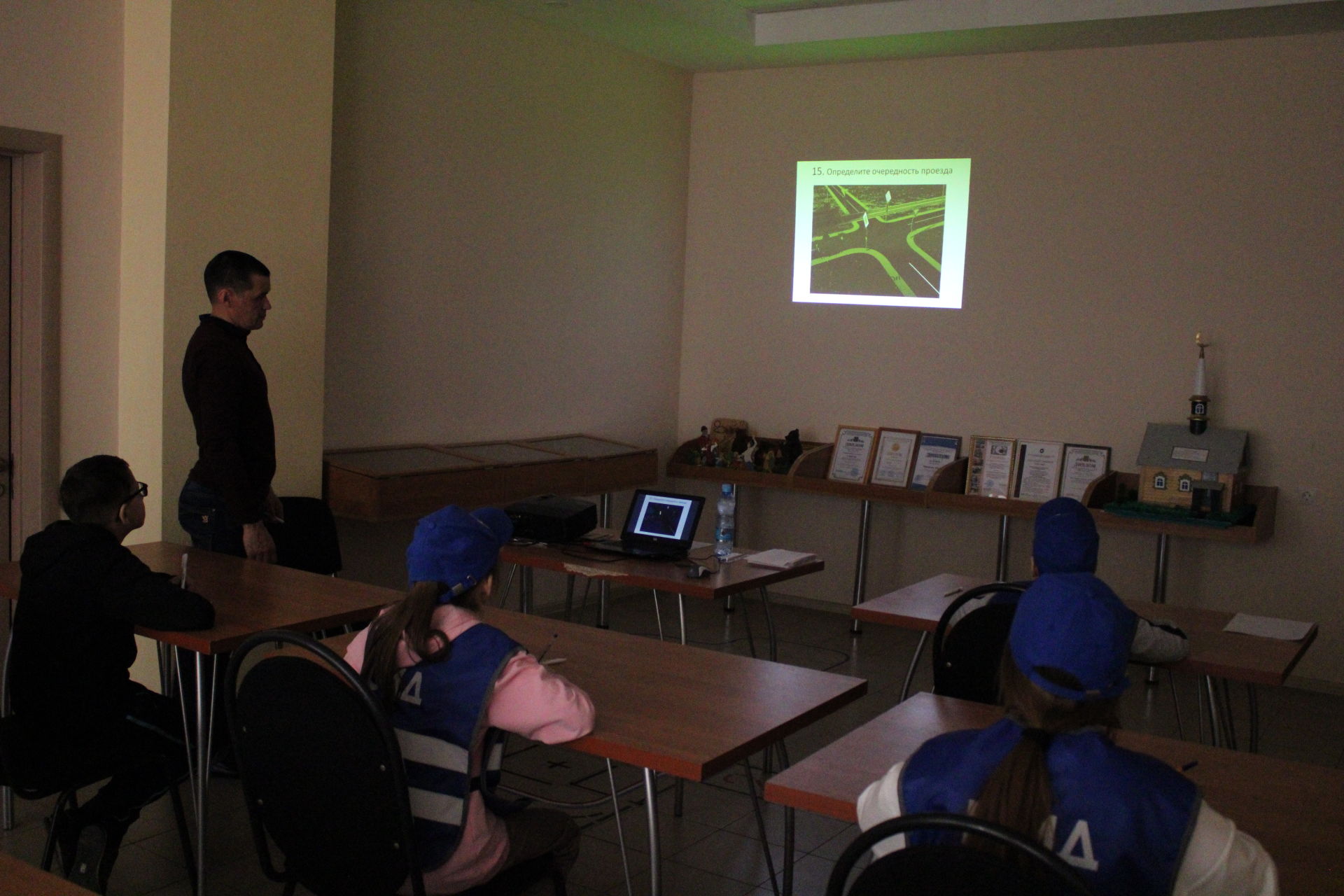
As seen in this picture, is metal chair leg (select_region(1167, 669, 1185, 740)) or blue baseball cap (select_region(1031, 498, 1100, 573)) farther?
metal chair leg (select_region(1167, 669, 1185, 740))

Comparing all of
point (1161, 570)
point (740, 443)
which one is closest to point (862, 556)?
point (740, 443)

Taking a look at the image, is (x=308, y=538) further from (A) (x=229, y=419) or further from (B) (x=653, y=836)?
(B) (x=653, y=836)

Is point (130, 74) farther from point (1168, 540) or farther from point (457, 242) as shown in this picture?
point (1168, 540)

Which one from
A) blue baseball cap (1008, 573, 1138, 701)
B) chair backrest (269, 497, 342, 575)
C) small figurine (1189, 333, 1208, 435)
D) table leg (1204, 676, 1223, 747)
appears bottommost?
table leg (1204, 676, 1223, 747)

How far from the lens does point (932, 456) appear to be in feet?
21.0

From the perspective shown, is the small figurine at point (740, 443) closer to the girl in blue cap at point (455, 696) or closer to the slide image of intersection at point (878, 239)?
the slide image of intersection at point (878, 239)

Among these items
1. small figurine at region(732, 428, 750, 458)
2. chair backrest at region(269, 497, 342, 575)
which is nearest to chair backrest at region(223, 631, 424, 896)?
chair backrest at region(269, 497, 342, 575)

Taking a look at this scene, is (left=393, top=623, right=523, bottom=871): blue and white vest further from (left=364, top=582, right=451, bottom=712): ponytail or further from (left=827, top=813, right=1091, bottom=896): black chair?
(left=827, top=813, right=1091, bottom=896): black chair

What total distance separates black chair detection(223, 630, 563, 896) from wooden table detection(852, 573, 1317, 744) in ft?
5.54

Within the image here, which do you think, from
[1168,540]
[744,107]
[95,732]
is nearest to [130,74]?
[95,732]

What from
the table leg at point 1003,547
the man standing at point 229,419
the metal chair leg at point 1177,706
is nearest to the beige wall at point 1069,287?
the table leg at point 1003,547

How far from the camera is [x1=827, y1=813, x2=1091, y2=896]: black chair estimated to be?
1.37m

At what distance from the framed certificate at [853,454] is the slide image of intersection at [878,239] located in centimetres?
78

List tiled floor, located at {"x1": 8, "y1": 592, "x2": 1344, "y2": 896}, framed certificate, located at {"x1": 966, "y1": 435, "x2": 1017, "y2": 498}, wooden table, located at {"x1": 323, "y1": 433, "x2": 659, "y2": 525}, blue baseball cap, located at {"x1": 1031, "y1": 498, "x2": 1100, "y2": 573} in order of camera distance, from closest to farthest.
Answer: blue baseball cap, located at {"x1": 1031, "y1": 498, "x2": 1100, "y2": 573} → tiled floor, located at {"x1": 8, "y1": 592, "x2": 1344, "y2": 896} → wooden table, located at {"x1": 323, "y1": 433, "x2": 659, "y2": 525} → framed certificate, located at {"x1": 966, "y1": 435, "x2": 1017, "y2": 498}
